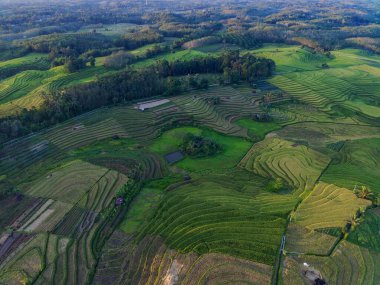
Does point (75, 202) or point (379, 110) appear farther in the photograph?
point (379, 110)

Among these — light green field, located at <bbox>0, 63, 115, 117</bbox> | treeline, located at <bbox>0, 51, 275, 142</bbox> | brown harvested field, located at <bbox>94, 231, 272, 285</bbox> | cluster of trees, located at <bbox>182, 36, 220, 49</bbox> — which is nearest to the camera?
brown harvested field, located at <bbox>94, 231, 272, 285</bbox>

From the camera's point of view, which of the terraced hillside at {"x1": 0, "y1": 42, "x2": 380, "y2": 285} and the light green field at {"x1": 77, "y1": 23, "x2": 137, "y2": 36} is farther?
the light green field at {"x1": 77, "y1": 23, "x2": 137, "y2": 36}

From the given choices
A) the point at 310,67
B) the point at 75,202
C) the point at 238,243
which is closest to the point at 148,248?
the point at 238,243

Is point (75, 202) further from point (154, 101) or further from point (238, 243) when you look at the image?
point (154, 101)

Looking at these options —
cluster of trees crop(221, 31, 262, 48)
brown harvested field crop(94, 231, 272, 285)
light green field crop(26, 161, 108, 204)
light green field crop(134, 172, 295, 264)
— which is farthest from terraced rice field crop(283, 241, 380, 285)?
cluster of trees crop(221, 31, 262, 48)

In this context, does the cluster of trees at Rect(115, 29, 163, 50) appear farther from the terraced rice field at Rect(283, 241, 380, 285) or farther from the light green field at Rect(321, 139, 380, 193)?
the terraced rice field at Rect(283, 241, 380, 285)

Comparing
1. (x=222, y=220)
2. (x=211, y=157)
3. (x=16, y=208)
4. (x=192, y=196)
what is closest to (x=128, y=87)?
(x=211, y=157)

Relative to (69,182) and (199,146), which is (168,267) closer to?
(69,182)
